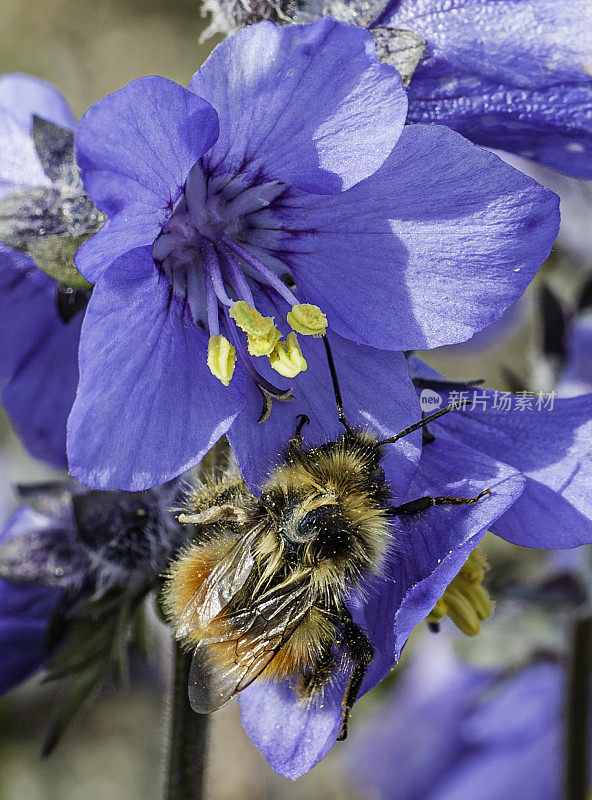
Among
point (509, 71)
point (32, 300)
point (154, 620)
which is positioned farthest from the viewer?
point (154, 620)

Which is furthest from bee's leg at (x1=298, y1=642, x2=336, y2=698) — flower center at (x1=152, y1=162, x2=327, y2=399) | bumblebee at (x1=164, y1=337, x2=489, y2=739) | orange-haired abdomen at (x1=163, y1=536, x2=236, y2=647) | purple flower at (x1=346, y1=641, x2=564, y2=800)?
purple flower at (x1=346, y1=641, x2=564, y2=800)

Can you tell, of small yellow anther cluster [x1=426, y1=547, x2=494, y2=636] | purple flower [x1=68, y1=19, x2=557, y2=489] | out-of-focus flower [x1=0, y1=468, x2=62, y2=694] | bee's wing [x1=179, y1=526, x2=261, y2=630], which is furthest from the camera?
out-of-focus flower [x1=0, y1=468, x2=62, y2=694]

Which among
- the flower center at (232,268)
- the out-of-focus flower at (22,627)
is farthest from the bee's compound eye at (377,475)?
the out-of-focus flower at (22,627)

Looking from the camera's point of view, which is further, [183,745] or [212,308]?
[183,745]

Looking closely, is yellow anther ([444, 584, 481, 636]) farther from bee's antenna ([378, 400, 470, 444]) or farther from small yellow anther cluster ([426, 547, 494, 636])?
bee's antenna ([378, 400, 470, 444])

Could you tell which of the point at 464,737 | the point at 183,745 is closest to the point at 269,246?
the point at 183,745

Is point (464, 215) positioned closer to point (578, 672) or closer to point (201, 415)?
point (201, 415)

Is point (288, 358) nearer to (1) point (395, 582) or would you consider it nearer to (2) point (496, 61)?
(1) point (395, 582)
